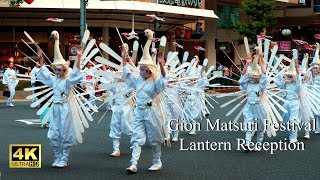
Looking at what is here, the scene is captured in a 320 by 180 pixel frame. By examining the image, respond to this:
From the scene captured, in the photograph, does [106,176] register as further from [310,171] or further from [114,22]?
[114,22]

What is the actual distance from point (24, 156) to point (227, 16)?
125ft

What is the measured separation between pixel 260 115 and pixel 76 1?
867 inches

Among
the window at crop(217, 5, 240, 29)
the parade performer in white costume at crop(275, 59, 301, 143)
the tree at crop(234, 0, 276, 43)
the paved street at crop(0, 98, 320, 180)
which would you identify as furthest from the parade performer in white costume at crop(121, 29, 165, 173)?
the window at crop(217, 5, 240, 29)

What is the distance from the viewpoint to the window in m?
45.9

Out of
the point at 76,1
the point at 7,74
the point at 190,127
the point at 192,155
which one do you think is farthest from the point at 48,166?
the point at 76,1

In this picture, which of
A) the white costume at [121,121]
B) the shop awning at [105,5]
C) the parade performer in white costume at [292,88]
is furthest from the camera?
the shop awning at [105,5]

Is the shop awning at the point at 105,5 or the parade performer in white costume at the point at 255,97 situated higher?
the shop awning at the point at 105,5

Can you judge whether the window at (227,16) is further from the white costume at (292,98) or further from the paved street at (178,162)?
the white costume at (292,98)

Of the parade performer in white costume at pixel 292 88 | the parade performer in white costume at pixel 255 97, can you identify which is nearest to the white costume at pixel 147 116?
the parade performer in white costume at pixel 255 97

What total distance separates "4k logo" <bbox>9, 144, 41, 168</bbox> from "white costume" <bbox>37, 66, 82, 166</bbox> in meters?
0.51

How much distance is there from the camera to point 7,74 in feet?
79.8

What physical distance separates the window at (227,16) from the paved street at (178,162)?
31.2 metres

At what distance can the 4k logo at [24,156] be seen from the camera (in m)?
9.52

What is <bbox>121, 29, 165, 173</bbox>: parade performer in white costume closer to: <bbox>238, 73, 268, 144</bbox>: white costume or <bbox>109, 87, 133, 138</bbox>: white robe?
<bbox>109, 87, 133, 138</bbox>: white robe
